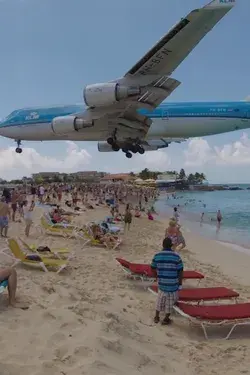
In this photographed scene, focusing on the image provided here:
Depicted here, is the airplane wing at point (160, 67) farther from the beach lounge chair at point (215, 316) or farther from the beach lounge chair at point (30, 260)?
the beach lounge chair at point (215, 316)

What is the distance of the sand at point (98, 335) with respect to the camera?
13.7 feet

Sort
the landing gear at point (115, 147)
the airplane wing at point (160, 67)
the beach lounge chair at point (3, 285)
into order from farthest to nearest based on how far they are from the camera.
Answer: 1. the landing gear at point (115, 147)
2. the airplane wing at point (160, 67)
3. the beach lounge chair at point (3, 285)

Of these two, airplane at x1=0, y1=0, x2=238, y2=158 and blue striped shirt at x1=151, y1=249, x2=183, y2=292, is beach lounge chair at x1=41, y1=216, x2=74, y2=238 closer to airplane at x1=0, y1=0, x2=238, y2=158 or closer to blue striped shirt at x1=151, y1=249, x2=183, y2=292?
airplane at x1=0, y1=0, x2=238, y2=158

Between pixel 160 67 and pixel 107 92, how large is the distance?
206cm

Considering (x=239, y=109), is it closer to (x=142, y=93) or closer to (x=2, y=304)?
(x=142, y=93)

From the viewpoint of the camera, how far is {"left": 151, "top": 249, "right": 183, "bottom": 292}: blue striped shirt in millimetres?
6707

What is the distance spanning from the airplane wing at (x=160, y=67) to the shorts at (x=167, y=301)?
8.45 meters

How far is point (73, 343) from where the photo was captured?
459 cm

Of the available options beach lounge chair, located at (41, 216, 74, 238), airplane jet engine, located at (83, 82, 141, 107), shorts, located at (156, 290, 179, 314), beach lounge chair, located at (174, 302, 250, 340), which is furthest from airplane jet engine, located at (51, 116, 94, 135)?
beach lounge chair, located at (174, 302, 250, 340)

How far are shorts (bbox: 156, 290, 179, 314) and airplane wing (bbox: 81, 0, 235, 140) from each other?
845 centimetres

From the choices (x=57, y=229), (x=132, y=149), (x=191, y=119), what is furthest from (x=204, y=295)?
(x=191, y=119)

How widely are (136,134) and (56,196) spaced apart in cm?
2323

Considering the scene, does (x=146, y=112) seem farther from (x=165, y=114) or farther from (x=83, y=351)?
(x=83, y=351)

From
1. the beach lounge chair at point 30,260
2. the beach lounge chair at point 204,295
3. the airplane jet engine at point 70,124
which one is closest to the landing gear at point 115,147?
the airplane jet engine at point 70,124
